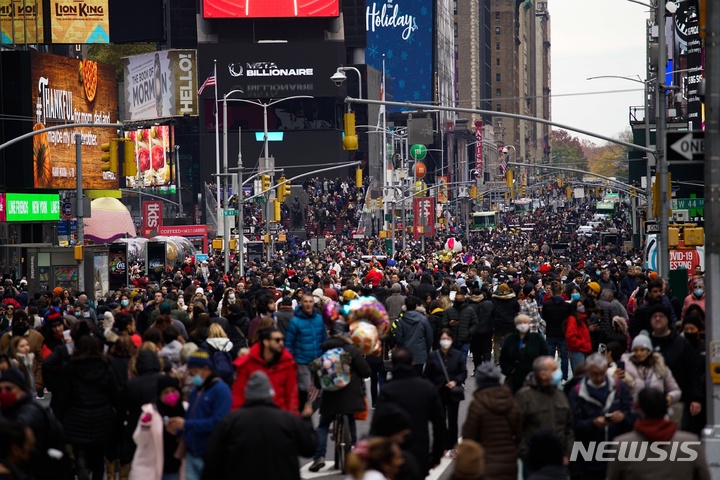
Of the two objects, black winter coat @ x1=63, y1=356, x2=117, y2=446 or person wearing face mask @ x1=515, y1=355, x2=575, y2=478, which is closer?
person wearing face mask @ x1=515, y1=355, x2=575, y2=478

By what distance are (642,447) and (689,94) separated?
4859cm

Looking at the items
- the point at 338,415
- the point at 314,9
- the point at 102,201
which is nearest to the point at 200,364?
the point at 338,415

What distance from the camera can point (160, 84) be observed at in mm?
84875

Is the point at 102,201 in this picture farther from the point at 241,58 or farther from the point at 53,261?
the point at 241,58

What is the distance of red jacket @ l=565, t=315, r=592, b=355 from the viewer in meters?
18.0

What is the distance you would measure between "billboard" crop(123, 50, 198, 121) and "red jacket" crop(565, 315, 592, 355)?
67270 mm

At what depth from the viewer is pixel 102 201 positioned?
65.8 metres

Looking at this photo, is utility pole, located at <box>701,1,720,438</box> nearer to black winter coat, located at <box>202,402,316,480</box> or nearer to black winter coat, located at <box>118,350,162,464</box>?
black winter coat, located at <box>202,402,316,480</box>

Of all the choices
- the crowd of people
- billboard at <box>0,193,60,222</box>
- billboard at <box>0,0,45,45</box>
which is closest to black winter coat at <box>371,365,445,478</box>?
the crowd of people

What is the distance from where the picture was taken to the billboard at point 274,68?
10506 centimetres

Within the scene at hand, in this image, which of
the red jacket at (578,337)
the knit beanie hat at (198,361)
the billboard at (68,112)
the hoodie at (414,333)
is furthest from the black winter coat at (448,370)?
the billboard at (68,112)

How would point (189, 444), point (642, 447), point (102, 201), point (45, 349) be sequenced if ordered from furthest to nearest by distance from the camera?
point (102, 201) → point (45, 349) → point (189, 444) → point (642, 447)

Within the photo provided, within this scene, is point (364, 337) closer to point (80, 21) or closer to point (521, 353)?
point (521, 353)

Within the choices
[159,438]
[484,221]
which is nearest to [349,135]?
[159,438]
